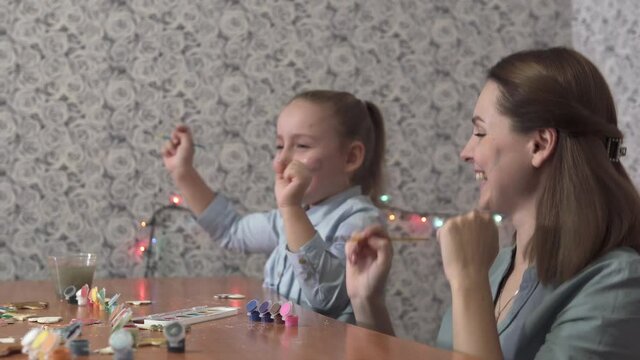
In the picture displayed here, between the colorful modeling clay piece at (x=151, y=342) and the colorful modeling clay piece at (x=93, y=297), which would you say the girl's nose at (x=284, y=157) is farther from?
the colorful modeling clay piece at (x=151, y=342)

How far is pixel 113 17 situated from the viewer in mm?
3027

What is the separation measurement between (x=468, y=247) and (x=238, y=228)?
1370 mm

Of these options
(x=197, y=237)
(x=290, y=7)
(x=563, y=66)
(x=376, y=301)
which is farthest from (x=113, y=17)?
(x=563, y=66)

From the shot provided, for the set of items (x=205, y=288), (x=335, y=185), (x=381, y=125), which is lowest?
(x=205, y=288)

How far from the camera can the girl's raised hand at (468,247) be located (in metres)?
1.25

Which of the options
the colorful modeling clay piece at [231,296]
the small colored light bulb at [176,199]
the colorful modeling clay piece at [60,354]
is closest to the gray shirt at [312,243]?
the colorful modeling clay piece at [231,296]

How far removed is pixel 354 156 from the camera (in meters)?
2.25

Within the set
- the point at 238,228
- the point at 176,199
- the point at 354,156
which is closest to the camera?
the point at 354,156

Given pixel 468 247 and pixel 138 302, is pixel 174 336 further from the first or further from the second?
pixel 138 302

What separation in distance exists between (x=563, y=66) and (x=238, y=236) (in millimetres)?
1399

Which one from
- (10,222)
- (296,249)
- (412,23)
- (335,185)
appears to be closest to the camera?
(296,249)

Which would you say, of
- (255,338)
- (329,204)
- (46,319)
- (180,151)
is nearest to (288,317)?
(255,338)

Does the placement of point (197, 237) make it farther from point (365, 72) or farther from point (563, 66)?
point (563, 66)

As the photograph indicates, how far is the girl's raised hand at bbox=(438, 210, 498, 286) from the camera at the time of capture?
1252 mm
